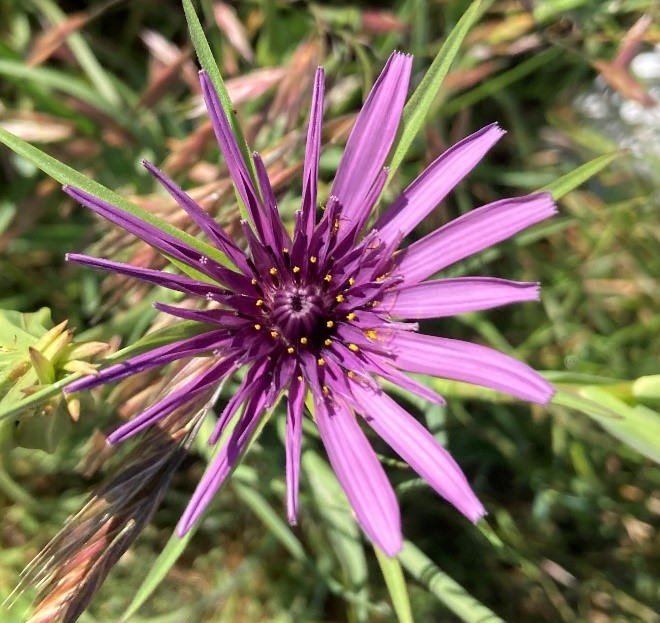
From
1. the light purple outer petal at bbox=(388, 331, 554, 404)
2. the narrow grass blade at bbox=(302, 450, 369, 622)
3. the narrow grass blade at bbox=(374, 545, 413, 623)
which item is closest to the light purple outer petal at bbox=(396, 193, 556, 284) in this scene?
the light purple outer petal at bbox=(388, 331, 554, 404)

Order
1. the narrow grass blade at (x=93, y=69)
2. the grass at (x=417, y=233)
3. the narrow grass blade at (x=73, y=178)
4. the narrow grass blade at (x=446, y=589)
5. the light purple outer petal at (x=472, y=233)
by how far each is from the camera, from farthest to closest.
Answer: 1. the narrow grass blade at (x=93, y=69)
2. the grass at (x=417, y=233)
3. the narrow grass blade at (x=446, y=589)
4. the light purple outer petal at (x=472, y=233)
5. the narrow grass blade at (x=73, y=178)

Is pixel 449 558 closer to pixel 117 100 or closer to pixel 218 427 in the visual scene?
pixel 218 427

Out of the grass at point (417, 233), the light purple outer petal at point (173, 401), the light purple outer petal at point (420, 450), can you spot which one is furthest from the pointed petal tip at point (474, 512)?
the grass at point (417, 233)

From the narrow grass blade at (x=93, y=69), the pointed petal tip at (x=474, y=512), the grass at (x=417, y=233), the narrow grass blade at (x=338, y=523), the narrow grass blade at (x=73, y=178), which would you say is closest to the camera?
the narrow grass blade at (x=73, y=178)

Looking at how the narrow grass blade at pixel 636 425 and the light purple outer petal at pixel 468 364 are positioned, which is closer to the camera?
the light purple outer petal at pixel 468 364

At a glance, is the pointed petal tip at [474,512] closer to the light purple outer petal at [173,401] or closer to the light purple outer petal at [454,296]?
the light purple outer petal at [454,296]

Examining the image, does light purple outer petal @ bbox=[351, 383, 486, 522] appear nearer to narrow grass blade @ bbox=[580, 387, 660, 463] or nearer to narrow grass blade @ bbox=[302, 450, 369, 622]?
narrow grass blade @ bbox=[580, 387, 660, 463]

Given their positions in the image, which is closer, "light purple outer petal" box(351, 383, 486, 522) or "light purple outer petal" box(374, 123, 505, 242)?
"light purple outer petal" box(351, 383, 486, 522)

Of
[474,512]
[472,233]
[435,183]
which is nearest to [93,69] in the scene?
[435,183]

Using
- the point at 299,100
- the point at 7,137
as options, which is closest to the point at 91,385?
the point at 7,137
